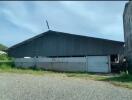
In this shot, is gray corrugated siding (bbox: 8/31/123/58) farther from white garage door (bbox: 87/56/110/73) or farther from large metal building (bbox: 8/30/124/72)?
white garage door (bbox: 87/56/110/73)

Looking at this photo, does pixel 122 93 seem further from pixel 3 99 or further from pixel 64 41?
pixel 64 41

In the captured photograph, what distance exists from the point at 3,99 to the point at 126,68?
20756 millimetres

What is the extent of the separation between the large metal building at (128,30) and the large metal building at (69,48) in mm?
906

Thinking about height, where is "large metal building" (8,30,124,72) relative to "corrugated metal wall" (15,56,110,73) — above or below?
above

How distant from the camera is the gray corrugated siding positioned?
107 ft

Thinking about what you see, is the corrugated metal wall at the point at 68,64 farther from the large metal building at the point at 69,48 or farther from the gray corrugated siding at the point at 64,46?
the gray corrugated siding at the point at 64,46

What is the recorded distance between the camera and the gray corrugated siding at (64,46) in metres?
32.7

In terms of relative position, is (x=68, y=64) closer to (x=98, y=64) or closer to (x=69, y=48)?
(x=69, y=48)

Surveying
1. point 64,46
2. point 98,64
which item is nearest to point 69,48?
point 64,46

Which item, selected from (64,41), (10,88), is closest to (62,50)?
(64,41)

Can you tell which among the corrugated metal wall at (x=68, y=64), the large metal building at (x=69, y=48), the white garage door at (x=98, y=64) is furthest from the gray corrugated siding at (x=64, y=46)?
the corrugated metal wall at (x=68, y=64)

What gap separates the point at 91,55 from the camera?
108 feet

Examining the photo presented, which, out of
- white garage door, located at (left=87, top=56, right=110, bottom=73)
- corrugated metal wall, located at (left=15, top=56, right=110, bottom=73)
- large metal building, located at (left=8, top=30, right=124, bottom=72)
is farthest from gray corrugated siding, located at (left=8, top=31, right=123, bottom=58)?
corrugated metal wall, located at (left=15, top=56, right=110, bottom=73)

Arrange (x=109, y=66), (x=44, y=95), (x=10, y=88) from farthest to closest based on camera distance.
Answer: (x=109, y=66) < (x=10, y=88) < (x=44, y=95)
